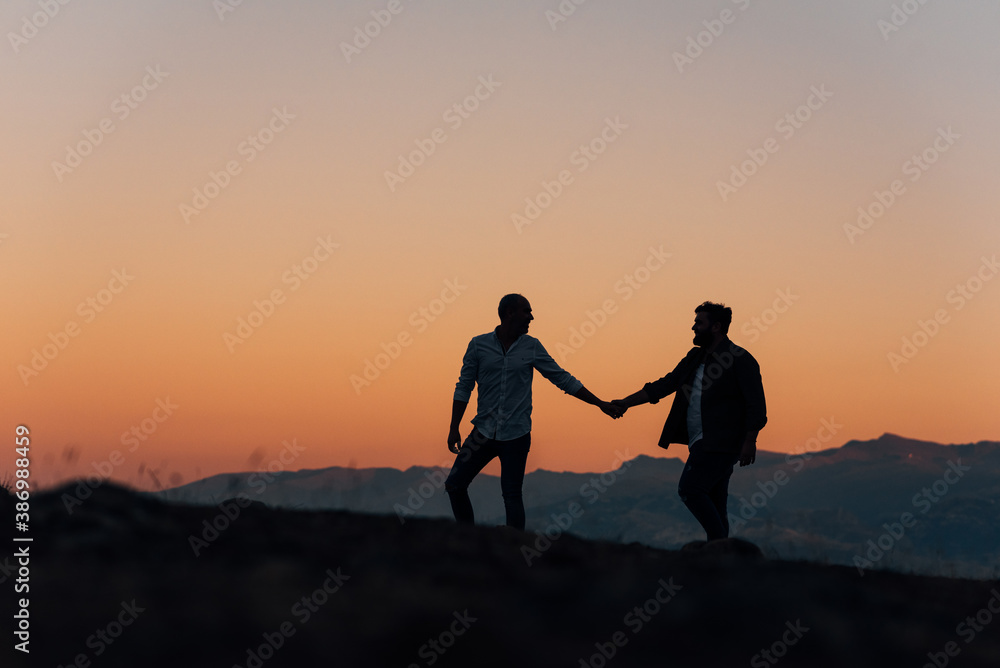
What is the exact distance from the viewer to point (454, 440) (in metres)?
9.29

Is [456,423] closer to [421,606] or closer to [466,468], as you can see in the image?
[466,468]

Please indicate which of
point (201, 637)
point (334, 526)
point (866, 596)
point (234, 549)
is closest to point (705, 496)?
point (866, 596)

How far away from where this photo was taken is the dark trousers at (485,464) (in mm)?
8953

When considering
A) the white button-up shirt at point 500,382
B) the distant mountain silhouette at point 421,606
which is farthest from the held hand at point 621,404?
the distant mountain silhouette at point 421,606

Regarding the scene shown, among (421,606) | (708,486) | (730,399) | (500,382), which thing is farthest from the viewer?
(500,382)

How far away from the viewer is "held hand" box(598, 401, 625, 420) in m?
10.5

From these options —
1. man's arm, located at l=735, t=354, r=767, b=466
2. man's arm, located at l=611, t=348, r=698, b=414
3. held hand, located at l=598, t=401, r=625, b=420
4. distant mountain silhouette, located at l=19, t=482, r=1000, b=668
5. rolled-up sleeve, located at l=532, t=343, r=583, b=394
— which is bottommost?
distant mountain silhouette, located at l=19, t=482, r=1000, b=668

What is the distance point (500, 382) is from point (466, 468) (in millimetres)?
850

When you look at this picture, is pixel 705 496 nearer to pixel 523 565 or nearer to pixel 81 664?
pixel 523 565

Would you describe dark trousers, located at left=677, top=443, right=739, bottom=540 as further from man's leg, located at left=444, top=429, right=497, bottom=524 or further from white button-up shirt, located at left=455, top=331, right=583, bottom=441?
man's leg, located at left=444, top=429, right=497, bottom=524

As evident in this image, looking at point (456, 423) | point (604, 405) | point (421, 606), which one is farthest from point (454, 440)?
point (421, 606)

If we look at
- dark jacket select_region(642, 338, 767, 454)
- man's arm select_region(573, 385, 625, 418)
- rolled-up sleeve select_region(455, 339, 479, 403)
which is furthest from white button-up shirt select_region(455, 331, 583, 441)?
dark jacket select_region(642, 338, 767, 454)

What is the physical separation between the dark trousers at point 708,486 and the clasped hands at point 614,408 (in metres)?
1.82

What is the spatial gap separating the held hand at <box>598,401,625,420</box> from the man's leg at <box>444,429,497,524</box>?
1.80 m
